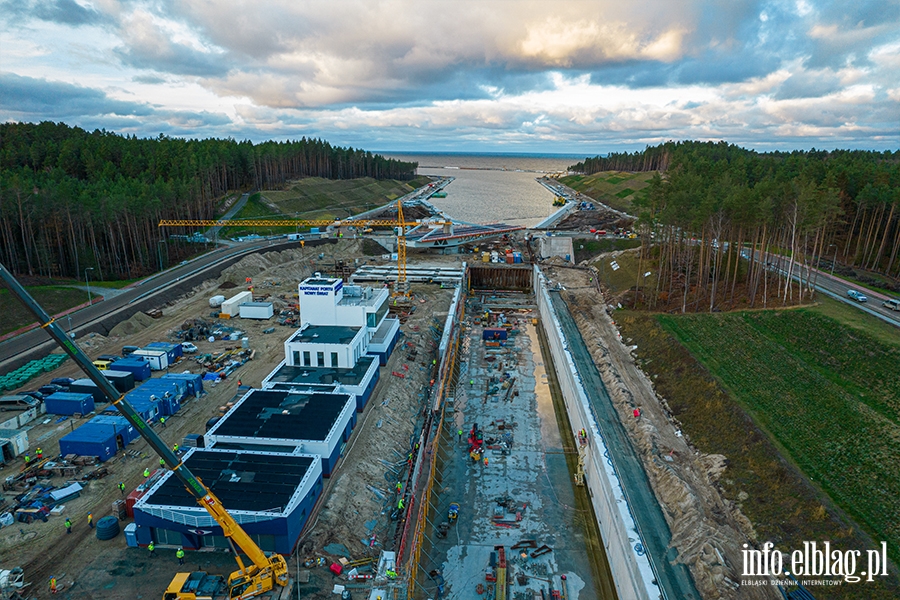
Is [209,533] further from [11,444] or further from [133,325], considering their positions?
[133,325]

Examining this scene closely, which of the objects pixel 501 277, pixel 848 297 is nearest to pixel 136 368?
pixel 501 277

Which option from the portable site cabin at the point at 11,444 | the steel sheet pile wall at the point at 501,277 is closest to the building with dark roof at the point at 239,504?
the portable site cabin at the point at 11,444

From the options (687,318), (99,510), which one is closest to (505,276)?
(687,318)

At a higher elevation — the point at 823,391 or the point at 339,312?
the point at 339,312

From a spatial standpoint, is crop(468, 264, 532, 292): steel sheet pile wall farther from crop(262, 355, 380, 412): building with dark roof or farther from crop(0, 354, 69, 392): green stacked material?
crop(0, 354, 69, 392): green stacked material

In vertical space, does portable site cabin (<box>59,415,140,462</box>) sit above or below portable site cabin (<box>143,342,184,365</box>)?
below

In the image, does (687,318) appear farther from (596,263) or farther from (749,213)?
(596,263)

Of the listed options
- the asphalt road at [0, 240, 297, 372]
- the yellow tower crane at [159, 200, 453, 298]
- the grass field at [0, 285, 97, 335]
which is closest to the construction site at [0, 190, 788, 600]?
the asphalt road at [0, 240, 297, 372]
